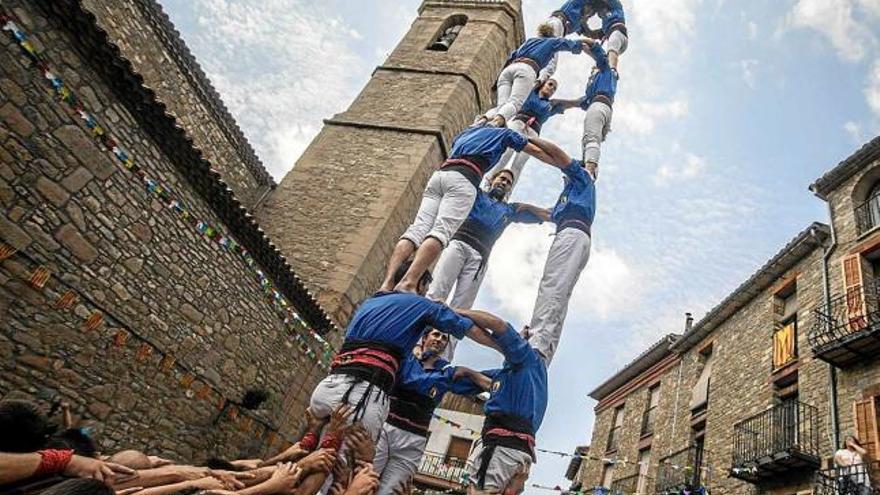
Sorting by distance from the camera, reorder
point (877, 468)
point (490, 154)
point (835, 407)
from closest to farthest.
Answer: point (490, 154)
point (877, 468)
point (835, 407)

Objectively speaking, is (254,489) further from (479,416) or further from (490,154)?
(479,416)

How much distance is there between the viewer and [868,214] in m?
11.2

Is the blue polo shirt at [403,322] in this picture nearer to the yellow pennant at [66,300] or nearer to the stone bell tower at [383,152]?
the yellow pennant at [66,300]

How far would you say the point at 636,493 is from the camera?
621 inches

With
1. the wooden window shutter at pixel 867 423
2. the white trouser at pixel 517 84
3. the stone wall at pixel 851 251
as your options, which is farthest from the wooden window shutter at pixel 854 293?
the white trouser at pixel 517 84

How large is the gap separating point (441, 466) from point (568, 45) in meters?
20.8

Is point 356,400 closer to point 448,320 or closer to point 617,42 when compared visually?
point 448,320

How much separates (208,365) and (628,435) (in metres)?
15.1

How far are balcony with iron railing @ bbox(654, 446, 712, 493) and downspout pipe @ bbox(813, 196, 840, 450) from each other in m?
4.02

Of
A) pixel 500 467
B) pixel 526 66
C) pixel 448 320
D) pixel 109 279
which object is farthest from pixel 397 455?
pixel 526 66

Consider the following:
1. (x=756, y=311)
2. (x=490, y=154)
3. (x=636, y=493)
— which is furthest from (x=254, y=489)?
(x=636, y=493)

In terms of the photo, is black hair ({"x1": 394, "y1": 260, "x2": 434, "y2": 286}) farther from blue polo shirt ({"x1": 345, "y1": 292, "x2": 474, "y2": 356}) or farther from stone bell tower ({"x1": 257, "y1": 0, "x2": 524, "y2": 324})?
stone bell tower ({"x1": 257, "y1": 0, "x2": 524, "y2": 324})

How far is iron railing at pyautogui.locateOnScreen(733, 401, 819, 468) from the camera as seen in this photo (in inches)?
393

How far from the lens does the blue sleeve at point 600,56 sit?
21.3ft
